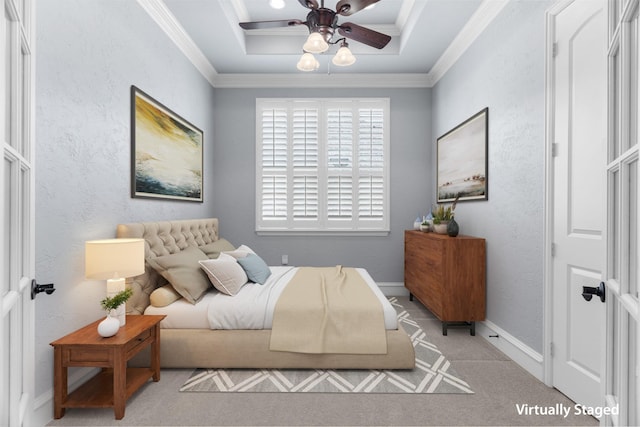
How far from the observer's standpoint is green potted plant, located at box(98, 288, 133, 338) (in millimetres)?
1840

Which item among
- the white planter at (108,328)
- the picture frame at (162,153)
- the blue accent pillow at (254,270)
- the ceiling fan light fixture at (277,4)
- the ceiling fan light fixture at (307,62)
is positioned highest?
the ceiling fan light fixture at (277,4)

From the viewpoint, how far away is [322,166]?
14.9 feet

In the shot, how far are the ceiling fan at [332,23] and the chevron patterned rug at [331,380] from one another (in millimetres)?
2613

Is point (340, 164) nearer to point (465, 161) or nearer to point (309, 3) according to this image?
point (465, 161)

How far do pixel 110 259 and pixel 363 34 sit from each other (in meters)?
2.54

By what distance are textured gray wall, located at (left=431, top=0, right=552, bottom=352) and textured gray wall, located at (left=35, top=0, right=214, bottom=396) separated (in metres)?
3.21

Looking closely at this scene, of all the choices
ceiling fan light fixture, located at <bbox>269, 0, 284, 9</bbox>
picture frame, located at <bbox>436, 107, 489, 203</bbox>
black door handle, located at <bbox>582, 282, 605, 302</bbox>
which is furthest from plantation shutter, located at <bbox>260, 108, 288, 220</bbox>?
black door handle, located at <bbox>582, 282, 605, 302</bbox>

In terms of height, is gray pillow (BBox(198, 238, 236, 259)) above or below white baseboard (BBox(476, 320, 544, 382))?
above

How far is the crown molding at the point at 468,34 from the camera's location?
286 centimetres

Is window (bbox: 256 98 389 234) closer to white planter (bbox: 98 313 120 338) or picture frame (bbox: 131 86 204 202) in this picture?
picture frame (bbox: 131 86 204 202)

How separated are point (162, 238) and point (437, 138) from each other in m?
3.67

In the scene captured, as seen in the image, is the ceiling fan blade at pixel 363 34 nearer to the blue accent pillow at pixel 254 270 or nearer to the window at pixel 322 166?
the window at pixel 322 166


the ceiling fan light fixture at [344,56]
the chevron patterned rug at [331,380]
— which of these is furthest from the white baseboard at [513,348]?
the ceiling fan light fixture at [344,56]

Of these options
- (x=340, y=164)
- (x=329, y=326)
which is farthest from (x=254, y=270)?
(x=340, y=164)
